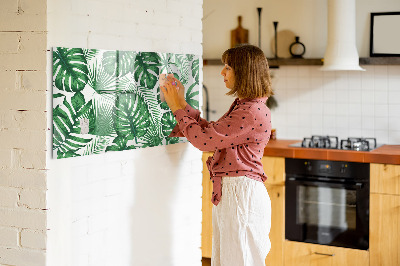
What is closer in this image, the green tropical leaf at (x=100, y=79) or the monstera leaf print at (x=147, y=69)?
the green tropical leaf at (x=100, y=79)

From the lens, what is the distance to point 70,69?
7.61 feet

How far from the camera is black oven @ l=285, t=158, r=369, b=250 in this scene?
4129mm

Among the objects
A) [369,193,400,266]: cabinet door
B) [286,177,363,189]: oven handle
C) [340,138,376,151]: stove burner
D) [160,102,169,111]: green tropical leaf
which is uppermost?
[160,102,169,111]: green tropical leaf

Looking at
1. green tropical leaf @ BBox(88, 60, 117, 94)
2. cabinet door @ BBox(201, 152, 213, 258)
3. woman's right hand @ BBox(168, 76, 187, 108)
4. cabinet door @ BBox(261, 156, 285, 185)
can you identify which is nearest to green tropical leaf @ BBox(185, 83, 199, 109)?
woman's right hand @ BBox(168, 76, 187, 108)

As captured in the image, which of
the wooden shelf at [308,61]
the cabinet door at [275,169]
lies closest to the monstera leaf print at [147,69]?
the cabinet door at [275,169]

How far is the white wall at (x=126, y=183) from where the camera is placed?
233cm

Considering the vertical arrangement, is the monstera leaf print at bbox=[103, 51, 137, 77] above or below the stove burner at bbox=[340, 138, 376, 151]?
above

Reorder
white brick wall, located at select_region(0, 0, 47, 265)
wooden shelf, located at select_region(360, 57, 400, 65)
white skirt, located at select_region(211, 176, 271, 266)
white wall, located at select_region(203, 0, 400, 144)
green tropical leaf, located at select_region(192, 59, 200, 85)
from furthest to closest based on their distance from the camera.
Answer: white wall, located at select_region(203, 0, 400, 144)
wooden shelf, located at select_region(360, 57, 400, 65)
green tropical leaf, located at select_region(192, 59, 200, 85)
white skirt, located at select_region(211, 176, 271, 266)
white brick wall, located at select_region(0, 0, 47, 265)

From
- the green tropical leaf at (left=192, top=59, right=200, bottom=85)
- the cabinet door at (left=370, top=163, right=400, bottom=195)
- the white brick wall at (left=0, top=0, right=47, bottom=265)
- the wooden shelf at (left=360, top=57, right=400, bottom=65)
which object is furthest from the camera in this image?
the wooden shelf at (left=360, top=57, right=400, bottom=65)

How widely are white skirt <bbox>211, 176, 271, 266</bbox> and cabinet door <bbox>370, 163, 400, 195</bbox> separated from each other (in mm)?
1511

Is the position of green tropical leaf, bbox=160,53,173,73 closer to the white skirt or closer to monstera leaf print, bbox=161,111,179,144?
monstera leaf print, bbox=161,111,179,144

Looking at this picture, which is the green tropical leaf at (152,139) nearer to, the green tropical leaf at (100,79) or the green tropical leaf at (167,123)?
the green tropical leaf at (167,123)

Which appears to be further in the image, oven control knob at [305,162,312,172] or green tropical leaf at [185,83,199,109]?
oven control knob at [305,162,312,172]

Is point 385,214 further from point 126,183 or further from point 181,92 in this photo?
point 126,183
